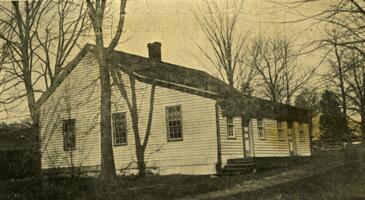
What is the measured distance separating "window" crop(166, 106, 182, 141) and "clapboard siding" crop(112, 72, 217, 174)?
0.18 meters

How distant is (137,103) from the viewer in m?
22.7

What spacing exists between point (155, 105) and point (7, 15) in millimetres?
8197

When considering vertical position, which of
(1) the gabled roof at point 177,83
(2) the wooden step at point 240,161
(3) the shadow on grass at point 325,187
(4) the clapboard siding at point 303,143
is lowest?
(3) the shadow on grass at point 325,187

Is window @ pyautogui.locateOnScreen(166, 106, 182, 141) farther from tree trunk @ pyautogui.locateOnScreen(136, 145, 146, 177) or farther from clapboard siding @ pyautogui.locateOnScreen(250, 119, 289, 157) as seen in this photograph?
clapboard siding @ pyautogui.locateOnScreen(250, 119, 289, 157)

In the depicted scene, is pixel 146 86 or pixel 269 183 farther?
pixel 146 86

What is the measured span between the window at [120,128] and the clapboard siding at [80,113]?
878 mm

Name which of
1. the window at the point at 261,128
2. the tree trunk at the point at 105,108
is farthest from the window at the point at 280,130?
the tree trunk at the point at 105,108

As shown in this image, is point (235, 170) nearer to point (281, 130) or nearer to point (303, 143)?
point (281, 130)

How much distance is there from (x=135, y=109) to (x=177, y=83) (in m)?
2.39

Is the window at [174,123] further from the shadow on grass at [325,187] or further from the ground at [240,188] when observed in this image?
the shadow on grass at [325,187]

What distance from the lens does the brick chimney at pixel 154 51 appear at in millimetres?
26531

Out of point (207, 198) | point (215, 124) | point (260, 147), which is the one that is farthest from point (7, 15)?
point (207, 198)

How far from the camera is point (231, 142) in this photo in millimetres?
21625

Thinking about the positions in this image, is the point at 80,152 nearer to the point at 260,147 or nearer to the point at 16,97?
the point at 16,97
